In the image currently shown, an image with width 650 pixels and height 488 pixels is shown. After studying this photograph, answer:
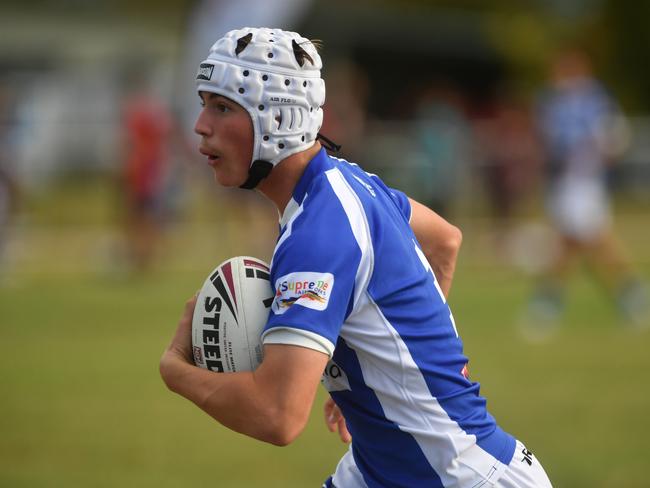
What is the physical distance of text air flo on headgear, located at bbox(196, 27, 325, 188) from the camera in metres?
3.78

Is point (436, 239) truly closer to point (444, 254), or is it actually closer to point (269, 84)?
point (444, 254)

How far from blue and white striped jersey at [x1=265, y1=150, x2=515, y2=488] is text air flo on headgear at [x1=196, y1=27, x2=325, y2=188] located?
14cm

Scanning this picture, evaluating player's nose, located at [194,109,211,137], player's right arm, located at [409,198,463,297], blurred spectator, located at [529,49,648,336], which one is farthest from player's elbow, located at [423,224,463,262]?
blurred spectator, located at [529,49,648,336]

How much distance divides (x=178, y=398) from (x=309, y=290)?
6204mm

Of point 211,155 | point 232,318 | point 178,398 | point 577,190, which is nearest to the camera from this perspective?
point 232,318

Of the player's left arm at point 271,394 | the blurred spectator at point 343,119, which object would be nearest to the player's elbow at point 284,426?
the player's left arm at point 271,394

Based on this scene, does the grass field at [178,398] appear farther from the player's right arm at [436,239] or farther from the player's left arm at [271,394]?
the player's left arm at [271,394]

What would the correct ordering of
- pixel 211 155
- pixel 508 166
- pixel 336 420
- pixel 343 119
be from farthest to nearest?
pixel 508 166 < pixel 343 119 < pixel 336 420 < pixel 211 155

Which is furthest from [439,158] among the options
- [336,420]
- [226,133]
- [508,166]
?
[226,133]

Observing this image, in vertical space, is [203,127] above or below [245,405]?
above

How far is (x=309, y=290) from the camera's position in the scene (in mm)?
3428

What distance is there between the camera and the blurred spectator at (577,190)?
12625 mm

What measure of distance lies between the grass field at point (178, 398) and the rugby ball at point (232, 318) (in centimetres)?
334

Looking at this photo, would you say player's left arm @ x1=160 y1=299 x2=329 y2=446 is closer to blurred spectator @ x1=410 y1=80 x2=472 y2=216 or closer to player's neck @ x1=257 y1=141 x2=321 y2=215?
player's neck @ x1=257 y1=141 x2=321 y2=215
